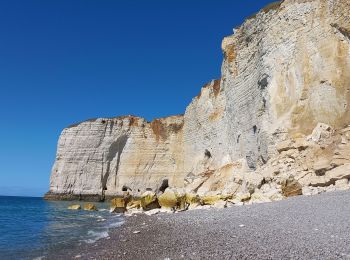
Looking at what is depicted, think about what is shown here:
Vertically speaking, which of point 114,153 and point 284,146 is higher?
point 114,153

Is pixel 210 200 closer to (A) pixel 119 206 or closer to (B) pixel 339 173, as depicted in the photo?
(B) pixel 339 173

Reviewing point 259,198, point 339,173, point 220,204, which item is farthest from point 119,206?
point 339,173

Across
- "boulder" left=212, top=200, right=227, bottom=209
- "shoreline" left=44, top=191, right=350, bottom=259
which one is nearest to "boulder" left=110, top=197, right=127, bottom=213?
"boulder" left=212, top=200, right=227, bottom=209

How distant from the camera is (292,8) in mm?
23281

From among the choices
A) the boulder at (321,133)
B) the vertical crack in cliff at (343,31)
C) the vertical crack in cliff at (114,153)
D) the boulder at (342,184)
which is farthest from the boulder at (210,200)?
the vertical crack in cliff at (114,153)

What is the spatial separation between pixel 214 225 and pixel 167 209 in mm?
9988

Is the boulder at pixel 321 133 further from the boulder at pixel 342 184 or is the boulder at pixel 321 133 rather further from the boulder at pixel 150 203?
the boulder at pixel 150 203

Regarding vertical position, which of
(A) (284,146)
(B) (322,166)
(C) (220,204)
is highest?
(A) (284,146)

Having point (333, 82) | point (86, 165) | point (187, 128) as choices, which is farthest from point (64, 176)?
point (333, 82)

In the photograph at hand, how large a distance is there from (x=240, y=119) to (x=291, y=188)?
42.7 feet

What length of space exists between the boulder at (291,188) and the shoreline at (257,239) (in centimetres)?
385

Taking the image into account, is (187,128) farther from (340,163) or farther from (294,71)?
(340,163)

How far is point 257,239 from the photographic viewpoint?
7.84 meters

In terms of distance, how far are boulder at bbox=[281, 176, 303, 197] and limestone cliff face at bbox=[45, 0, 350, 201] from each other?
384 cm
